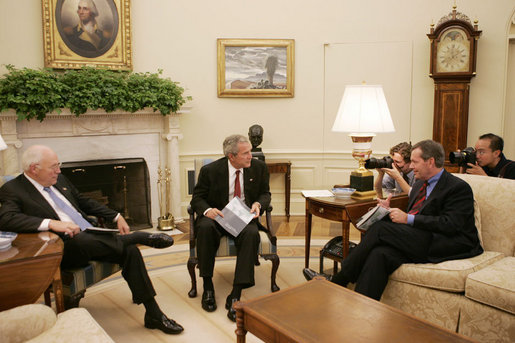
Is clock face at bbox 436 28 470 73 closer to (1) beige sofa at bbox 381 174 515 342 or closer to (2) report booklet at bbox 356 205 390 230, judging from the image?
(1) beige sofa at bbox 381 174 515 342

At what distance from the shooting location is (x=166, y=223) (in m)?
5.18

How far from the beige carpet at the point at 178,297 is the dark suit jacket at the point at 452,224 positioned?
4.09 ft

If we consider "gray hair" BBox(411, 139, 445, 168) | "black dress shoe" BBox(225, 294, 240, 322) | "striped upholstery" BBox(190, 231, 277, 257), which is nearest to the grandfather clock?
"gray hair" BBox(411, 139, 445, 168)

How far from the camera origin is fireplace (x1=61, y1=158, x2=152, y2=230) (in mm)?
4953

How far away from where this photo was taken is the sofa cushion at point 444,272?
2.51 meters

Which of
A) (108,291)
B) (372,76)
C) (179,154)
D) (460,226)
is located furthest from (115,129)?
(460,226)

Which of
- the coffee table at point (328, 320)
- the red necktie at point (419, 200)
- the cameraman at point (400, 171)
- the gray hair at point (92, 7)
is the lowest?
the coffee table at point (328, 320)

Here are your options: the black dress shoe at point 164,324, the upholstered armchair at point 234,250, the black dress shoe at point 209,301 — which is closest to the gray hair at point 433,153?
the upholstered armchair at point 234,250

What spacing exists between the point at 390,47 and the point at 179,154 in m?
3.02

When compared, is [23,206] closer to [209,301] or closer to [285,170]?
[209,301]

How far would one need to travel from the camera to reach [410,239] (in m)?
2.72

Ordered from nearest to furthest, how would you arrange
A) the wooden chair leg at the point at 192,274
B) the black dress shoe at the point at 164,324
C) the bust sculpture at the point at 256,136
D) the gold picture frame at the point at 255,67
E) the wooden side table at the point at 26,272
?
the wooden side table at the point at 26,272
the black dress shoe at the point at 164,324
the wooden chair leg at the point at 192,274
the bust sculpture at the point at 256,136
the gold picture frame at the point at 255,67

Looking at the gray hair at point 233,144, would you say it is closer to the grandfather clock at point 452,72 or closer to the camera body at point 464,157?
the camera body at point 464,157

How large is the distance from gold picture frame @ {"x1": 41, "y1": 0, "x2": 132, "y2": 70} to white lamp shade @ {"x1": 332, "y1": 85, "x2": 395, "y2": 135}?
9.88ft
